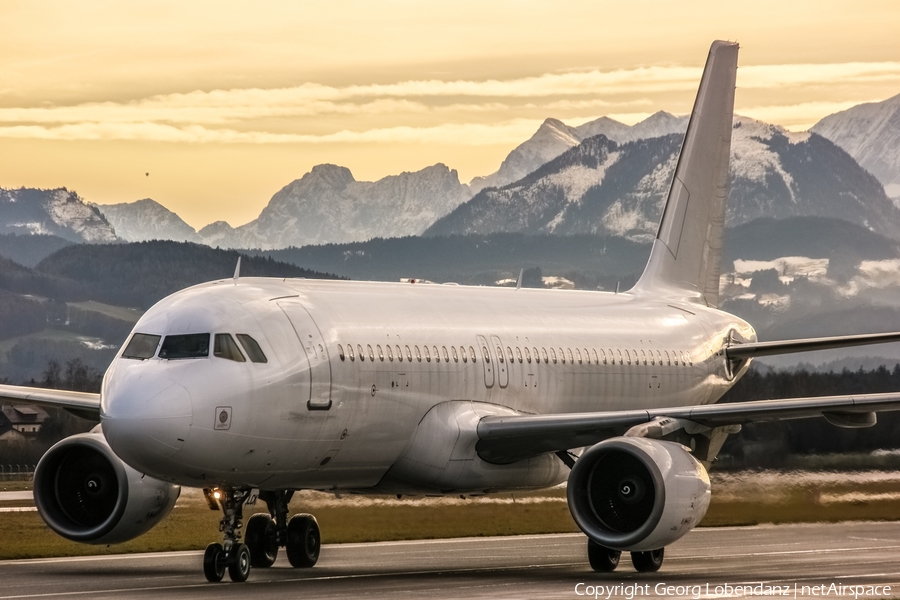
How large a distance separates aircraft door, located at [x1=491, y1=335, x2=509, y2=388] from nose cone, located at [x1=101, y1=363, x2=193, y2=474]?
7638 millimetres

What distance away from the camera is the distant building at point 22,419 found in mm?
63338

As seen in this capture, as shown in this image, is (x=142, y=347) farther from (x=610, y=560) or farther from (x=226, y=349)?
(x=610, y=560)

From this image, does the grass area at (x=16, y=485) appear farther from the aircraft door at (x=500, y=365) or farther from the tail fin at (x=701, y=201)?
the aircraft door at (x=500, y=365)

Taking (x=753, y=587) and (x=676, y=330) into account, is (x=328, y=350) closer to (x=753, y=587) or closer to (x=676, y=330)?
(x=753, y=587)

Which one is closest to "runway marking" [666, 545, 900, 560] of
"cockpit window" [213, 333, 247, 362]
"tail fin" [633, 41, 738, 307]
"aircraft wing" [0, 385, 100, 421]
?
"tail fin" [633, 41, 738, 307]

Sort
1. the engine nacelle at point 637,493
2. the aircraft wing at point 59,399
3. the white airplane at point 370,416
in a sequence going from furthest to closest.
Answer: the aircraft wing at point 59,399 < the engine nacelle at point 637,493 < the white airplane at point 370,416

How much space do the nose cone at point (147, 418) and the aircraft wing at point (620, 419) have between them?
20.0 ft

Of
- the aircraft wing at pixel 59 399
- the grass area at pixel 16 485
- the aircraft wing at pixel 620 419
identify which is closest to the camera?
the aircraft wing at pixel 620 419

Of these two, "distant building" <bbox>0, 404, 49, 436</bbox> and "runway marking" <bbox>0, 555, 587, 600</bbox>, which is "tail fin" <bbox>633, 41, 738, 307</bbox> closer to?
"runway marking" <bbox>0, 555, 587, 600</bbox>

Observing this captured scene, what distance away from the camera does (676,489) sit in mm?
21359

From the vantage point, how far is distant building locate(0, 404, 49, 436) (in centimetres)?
6334

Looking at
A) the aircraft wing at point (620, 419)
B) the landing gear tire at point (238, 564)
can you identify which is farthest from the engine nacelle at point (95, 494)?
the aircraft wing at point (620, 419)

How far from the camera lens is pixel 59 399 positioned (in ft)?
80.0

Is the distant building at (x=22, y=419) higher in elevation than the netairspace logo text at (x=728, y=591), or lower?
lower
